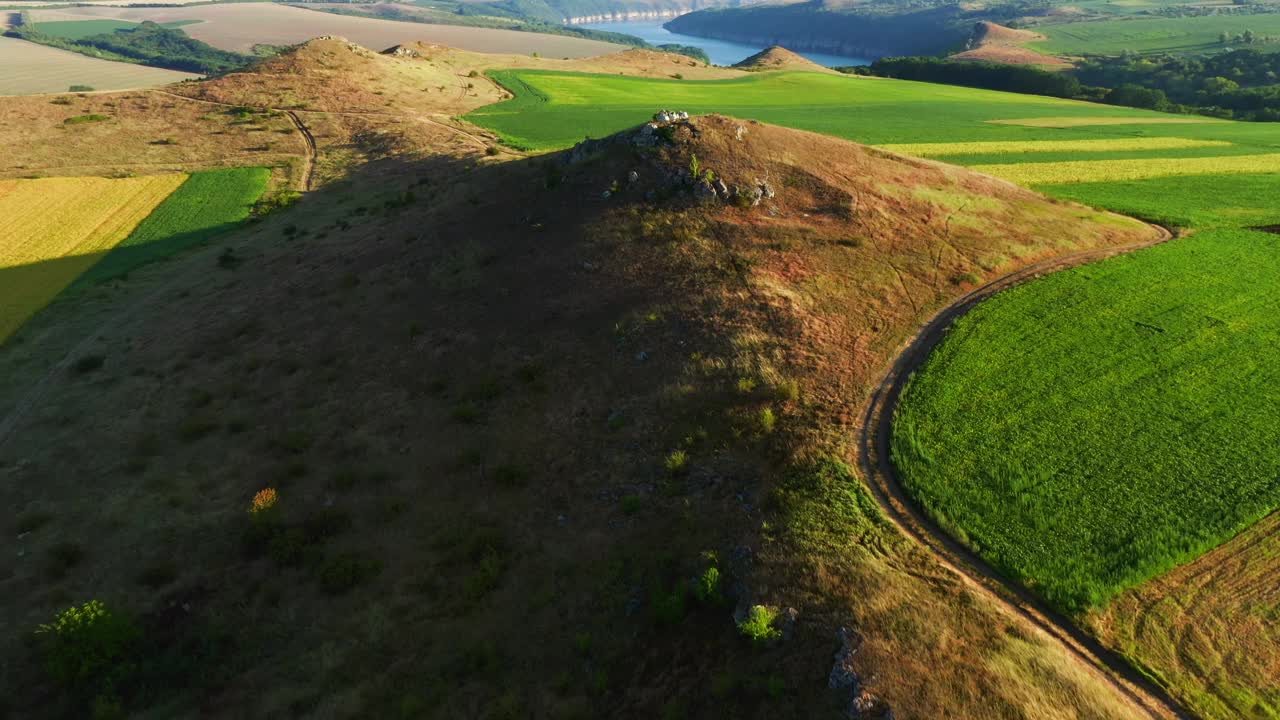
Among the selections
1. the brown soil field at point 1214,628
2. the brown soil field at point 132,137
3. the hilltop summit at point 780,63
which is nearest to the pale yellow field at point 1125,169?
the brown soil field at point 1214,628

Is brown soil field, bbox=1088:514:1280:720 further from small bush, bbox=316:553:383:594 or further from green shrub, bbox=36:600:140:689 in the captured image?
green shrub, bbox=36:600:140:689

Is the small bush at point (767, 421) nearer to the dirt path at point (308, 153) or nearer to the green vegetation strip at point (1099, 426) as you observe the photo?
the green vegetation strip at point (1099, 426)

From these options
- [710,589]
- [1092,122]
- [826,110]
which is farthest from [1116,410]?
[826,110]

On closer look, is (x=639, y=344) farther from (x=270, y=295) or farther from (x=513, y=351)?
(x=270, y=295)

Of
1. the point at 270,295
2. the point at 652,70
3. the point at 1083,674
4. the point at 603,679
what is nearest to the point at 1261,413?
the point at 1083,674

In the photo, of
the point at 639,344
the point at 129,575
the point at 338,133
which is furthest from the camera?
the point at 338,133
